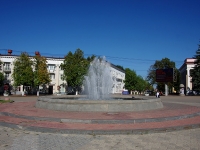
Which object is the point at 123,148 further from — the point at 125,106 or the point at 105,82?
the point at 105,82

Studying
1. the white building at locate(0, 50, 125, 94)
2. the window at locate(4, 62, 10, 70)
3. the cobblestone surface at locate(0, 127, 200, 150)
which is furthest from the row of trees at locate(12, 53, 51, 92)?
the cobblestone surface at locate(0, 127, 200, 150)

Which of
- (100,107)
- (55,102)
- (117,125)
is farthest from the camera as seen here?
(55,102)

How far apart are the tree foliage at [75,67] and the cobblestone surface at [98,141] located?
41.9m

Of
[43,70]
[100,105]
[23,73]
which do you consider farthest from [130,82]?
[100,105]

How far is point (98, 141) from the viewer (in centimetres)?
728

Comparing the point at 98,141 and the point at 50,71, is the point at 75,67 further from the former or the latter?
the point at 98,141

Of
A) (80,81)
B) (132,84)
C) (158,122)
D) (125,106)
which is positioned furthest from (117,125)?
(132,84)

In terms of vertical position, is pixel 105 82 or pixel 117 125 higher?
pixel 105 82

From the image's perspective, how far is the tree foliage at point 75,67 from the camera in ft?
165

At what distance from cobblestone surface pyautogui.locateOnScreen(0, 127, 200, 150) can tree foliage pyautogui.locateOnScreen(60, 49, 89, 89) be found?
41.9 metres

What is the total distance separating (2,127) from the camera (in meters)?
9.62

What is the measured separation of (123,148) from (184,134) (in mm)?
3187

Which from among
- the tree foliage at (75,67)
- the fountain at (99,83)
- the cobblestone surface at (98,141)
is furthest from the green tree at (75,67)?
the cobblestone surface at (98,141)

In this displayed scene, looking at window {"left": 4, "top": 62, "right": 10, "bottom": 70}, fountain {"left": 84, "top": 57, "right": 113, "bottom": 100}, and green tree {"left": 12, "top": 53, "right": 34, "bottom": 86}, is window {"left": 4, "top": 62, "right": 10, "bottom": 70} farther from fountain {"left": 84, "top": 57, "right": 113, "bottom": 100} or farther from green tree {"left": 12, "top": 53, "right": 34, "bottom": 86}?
fountain {"left": 84, "top": 57, "right": 113, "bottom": 100}
